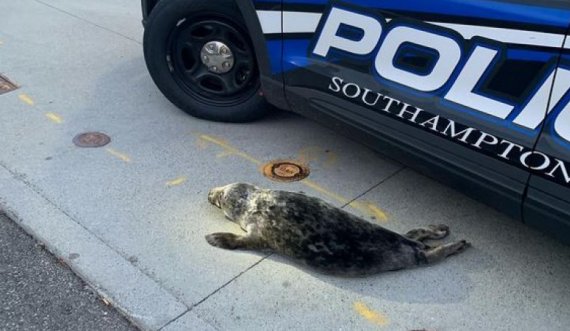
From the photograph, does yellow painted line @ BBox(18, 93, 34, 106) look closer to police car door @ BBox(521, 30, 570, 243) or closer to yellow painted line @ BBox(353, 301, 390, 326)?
yellow painted line @ BBox(353, 301, 390, 326)

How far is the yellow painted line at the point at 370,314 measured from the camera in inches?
107

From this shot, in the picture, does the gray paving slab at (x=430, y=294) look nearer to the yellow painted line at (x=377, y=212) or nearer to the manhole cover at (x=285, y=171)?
the yellow painted line at (x=377, y=212)

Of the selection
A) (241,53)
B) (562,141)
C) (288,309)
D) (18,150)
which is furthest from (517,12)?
(18,150)

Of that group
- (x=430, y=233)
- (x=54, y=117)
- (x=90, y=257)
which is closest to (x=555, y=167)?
(x=430, y=233)

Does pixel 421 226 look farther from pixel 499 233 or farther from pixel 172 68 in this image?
pixel 172 68

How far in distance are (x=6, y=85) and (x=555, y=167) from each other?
395 cm

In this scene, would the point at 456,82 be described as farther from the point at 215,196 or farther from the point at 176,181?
the point at 176,181

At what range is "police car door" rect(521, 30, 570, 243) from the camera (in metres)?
2.50

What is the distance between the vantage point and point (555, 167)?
2.59 metres

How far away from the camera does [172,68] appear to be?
4.19 metres

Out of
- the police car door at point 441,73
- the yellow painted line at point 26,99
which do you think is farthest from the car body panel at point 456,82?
the yellow painted line at point 26,99

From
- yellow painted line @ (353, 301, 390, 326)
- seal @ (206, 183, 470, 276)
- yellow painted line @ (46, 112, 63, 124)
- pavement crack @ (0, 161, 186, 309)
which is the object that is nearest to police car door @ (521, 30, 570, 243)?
seal @ (206, 183, 470, 276)

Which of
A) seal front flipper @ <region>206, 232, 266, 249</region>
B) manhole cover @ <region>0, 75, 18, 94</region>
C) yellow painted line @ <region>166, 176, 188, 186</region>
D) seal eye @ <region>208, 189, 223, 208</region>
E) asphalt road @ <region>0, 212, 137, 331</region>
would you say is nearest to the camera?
asphalt road @ <region>0, 212, 137, 331</region>

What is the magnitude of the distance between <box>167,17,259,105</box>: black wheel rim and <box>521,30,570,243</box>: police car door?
6.35 feet
